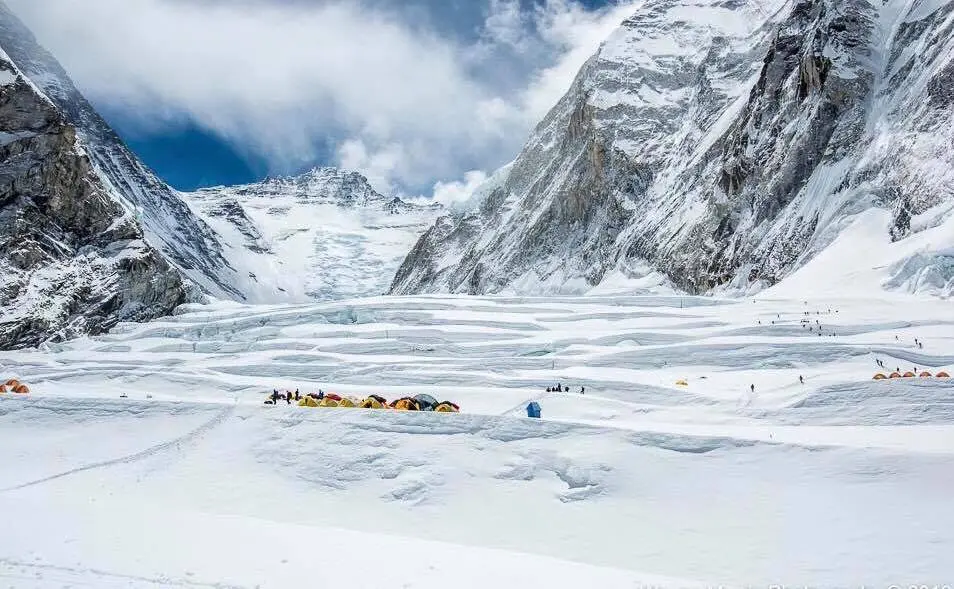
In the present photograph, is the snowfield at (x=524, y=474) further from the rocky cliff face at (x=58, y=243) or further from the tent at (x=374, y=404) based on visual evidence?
the rocky cliff face at (x=58, y=243)

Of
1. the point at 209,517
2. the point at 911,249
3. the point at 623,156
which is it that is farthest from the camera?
the point at 623,156

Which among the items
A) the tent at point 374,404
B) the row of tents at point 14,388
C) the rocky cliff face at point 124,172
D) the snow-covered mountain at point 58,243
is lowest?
the tent at point 374,404

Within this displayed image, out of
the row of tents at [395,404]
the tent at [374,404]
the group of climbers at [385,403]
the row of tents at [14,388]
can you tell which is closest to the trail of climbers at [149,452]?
the group of climbers at [385,403]

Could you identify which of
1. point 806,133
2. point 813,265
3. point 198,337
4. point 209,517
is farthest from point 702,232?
point 209,517

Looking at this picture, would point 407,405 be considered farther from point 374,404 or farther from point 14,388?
point 14,388

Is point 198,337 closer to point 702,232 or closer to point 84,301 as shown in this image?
point 84,301

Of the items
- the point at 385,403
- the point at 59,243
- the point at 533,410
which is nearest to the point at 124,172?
the point at 59,243

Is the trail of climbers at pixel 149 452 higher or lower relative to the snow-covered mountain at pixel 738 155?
lower

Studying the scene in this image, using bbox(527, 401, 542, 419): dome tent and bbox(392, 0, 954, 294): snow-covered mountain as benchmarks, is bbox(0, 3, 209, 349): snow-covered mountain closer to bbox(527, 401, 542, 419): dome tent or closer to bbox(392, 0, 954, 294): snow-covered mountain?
bbox(392, 0, 954, 294): snow-covered mountain
